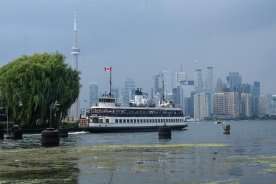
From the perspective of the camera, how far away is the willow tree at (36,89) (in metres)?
97.2

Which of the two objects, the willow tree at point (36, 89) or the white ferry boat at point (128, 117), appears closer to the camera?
the willow tree at point (36, 89)

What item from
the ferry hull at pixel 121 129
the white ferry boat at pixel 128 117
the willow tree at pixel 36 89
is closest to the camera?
the willow tree at pixel 36 89

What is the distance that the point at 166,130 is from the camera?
81812mm

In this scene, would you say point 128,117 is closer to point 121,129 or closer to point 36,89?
point 121,129

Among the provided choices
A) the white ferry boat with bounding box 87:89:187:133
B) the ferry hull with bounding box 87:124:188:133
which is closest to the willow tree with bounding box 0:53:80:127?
the ferry hull with bounding box 87:124:188:133

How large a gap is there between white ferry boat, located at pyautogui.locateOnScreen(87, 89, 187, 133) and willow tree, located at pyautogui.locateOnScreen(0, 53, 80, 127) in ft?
55.9

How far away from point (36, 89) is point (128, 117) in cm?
3241

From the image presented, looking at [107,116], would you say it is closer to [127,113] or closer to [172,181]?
[127,113]

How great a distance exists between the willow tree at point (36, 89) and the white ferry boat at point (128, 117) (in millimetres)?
17025

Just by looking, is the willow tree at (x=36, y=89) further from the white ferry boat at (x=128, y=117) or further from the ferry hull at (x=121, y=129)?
the white ferry boat at (x=128, y=117)

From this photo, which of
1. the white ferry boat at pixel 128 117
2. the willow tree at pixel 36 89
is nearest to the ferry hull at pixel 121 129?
the white ferry boat at pixel 128 117

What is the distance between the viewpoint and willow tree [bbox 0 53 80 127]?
3826 inches

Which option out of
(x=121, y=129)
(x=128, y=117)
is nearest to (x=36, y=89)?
(x=121, y=129)

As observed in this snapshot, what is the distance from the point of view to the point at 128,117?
124 metres
